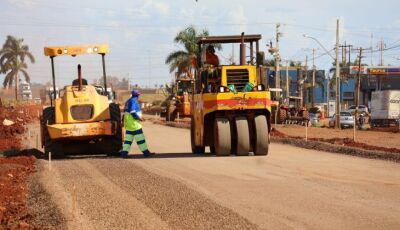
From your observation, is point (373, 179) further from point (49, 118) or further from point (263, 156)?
point (49, 118)

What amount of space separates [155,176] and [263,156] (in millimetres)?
5688

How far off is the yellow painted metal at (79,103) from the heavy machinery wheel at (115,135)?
21 cm

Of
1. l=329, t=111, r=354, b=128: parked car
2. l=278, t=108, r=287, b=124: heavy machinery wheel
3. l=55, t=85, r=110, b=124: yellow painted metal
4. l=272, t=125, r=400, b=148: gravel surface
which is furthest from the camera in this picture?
l=329, t=111, r=354, b=128: parked car

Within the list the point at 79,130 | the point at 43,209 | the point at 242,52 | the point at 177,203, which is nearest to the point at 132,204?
the point at 177,203

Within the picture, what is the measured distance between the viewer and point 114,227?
880cm

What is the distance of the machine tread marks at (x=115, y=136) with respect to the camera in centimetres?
2039

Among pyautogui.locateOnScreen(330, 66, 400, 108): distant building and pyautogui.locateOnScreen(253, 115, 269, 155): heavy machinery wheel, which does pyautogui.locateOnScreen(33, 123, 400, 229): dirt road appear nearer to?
pyautogui.locateOnScreen(253, 115, 269, 155): heavy machinery wheel

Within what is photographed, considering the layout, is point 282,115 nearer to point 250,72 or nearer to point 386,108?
point 386,108

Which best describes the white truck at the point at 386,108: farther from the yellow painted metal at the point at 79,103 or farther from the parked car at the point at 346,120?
the yellow painted metal at the point at 79,103

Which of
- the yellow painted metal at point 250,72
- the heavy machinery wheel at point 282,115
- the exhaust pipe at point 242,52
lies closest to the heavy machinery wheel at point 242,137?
the yellow painted metal at point 250,72

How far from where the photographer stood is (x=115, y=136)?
20.4 metres

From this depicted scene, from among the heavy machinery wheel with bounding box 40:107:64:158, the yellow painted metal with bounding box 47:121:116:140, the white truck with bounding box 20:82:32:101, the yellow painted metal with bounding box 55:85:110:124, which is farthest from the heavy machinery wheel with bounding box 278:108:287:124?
the white truck with bounding box 20:82:32:101

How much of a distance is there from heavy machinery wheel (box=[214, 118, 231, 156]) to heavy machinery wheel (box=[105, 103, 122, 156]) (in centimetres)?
292

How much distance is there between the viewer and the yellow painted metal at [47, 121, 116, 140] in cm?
1934
